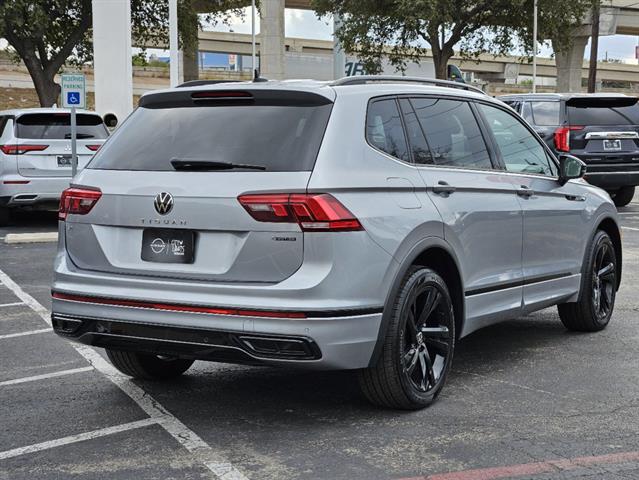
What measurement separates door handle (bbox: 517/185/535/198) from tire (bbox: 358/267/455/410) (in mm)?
1165

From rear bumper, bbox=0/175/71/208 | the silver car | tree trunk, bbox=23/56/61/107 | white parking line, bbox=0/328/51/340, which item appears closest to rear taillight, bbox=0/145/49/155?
the silver car

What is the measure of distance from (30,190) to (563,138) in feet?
27.9

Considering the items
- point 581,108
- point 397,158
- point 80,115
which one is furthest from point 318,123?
point 581,108

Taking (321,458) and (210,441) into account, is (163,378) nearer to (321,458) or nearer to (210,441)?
(210,441)

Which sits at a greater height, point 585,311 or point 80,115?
point 80,115

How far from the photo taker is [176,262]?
4938mm

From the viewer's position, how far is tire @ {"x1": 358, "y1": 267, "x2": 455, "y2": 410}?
5.08 metres

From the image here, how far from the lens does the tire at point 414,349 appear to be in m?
5.08

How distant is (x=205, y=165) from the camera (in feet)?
16.4

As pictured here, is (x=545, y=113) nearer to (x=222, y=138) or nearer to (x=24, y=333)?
(x=24, y=333)

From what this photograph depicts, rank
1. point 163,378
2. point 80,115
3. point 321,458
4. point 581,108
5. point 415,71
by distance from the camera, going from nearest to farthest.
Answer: point 321,458 < point 163,378 < point 80,115 < point 581,108 < point 415,71

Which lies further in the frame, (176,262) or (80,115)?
(80,115)

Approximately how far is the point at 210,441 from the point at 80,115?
11345 mm

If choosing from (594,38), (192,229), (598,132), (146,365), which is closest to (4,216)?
(598,132)
